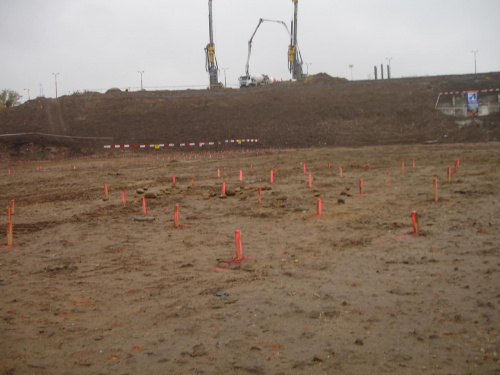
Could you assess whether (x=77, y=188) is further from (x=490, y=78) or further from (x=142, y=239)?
(x=490, y=78)

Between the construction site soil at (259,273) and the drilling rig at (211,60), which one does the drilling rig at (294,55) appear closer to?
the drilling rig at (211,60)

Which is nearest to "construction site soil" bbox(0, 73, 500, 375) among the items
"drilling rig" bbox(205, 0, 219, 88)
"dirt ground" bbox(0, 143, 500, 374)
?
"dirt ground" bbox(0, 143, 500, 374)

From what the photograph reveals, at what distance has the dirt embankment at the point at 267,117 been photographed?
38469 mm

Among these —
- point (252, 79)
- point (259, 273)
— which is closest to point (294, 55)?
point (252, 79)

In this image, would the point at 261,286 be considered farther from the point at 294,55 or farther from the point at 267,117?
the point at 294,55

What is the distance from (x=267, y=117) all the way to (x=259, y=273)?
37187 millimetres

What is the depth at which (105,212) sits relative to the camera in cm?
1398

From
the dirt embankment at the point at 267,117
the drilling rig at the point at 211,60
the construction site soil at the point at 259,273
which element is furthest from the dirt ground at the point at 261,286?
the drilling rig at the point at 211,60

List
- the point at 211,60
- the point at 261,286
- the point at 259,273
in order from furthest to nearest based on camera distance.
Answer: the point at 211,60, the point at 259,273, the point at 261,286

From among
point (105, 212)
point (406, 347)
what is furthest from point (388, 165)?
point (406, 347)

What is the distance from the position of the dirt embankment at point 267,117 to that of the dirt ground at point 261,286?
2428 cm

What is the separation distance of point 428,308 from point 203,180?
15.1 m

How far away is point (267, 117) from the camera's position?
44.2 m

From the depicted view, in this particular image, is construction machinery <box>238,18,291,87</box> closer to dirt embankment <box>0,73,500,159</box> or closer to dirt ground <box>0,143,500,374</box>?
dirt embankment <box>0,73,500,159</box>
